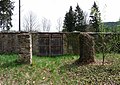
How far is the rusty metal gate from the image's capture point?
60.3ft

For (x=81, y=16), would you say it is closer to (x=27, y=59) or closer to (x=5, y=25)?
(x=5, y=25)

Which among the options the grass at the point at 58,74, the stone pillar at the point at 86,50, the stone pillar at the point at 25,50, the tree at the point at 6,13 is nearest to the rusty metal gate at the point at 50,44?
the stone pillar at the point at 25,50

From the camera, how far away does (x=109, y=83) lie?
1042 centimetres

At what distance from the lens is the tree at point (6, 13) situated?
40969 millimetres

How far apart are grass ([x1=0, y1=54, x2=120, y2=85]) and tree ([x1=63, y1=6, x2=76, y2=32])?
109 feet

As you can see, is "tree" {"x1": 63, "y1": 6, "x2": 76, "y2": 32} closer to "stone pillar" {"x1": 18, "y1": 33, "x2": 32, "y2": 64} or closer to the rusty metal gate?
the rusty metal gate

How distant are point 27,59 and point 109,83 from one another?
181 inches

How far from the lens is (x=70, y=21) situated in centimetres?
4712

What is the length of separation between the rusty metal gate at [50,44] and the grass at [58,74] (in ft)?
15.7

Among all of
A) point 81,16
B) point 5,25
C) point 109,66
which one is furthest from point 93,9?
point 81,16

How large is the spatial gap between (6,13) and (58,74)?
31479 millimetres

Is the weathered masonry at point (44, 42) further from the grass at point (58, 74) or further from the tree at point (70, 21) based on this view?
the tree at point (70, 21)

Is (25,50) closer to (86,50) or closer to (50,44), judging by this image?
(86,50)

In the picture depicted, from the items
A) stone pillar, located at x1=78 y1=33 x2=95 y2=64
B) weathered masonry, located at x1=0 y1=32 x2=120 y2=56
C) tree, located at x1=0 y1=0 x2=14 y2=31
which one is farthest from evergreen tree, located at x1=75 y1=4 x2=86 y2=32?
stone pillar, located at x1=78 y1=33 x2=95 y2=64
